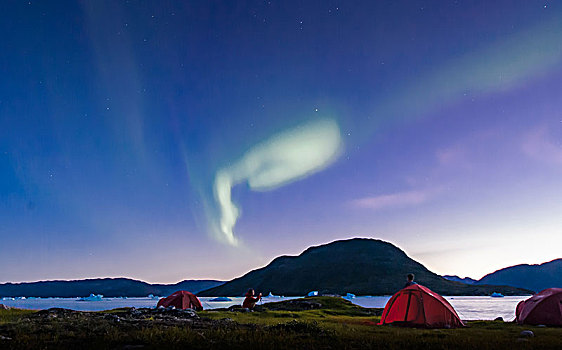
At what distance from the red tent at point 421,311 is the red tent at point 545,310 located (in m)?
6.24

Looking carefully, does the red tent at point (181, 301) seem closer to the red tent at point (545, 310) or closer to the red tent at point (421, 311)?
the red tent at point (421, 311)

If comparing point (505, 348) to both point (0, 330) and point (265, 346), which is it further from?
point (0, 330)

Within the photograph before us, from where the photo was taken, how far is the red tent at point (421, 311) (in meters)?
27.5

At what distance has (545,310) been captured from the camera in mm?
29391

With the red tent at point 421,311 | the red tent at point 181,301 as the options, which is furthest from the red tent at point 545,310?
the red tent at point 181,301

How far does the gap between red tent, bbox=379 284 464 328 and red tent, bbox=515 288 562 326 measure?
6.24 meters

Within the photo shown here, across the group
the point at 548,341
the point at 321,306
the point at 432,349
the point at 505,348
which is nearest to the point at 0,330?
the point at 432,349

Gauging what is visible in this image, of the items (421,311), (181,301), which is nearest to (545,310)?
(421,311)

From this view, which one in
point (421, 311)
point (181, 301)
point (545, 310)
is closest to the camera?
point (421, 311)

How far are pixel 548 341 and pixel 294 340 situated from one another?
488 inches

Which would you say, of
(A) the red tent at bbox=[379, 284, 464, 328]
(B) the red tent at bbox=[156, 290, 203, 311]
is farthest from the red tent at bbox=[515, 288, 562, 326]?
(B) the red tent at bbox=[156, 290, 203, 311]

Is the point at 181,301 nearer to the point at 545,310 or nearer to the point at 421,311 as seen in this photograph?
the point at 421,311

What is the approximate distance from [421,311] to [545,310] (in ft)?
33.4

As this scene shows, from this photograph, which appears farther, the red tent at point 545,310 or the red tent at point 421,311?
the red tent at point 545,310
